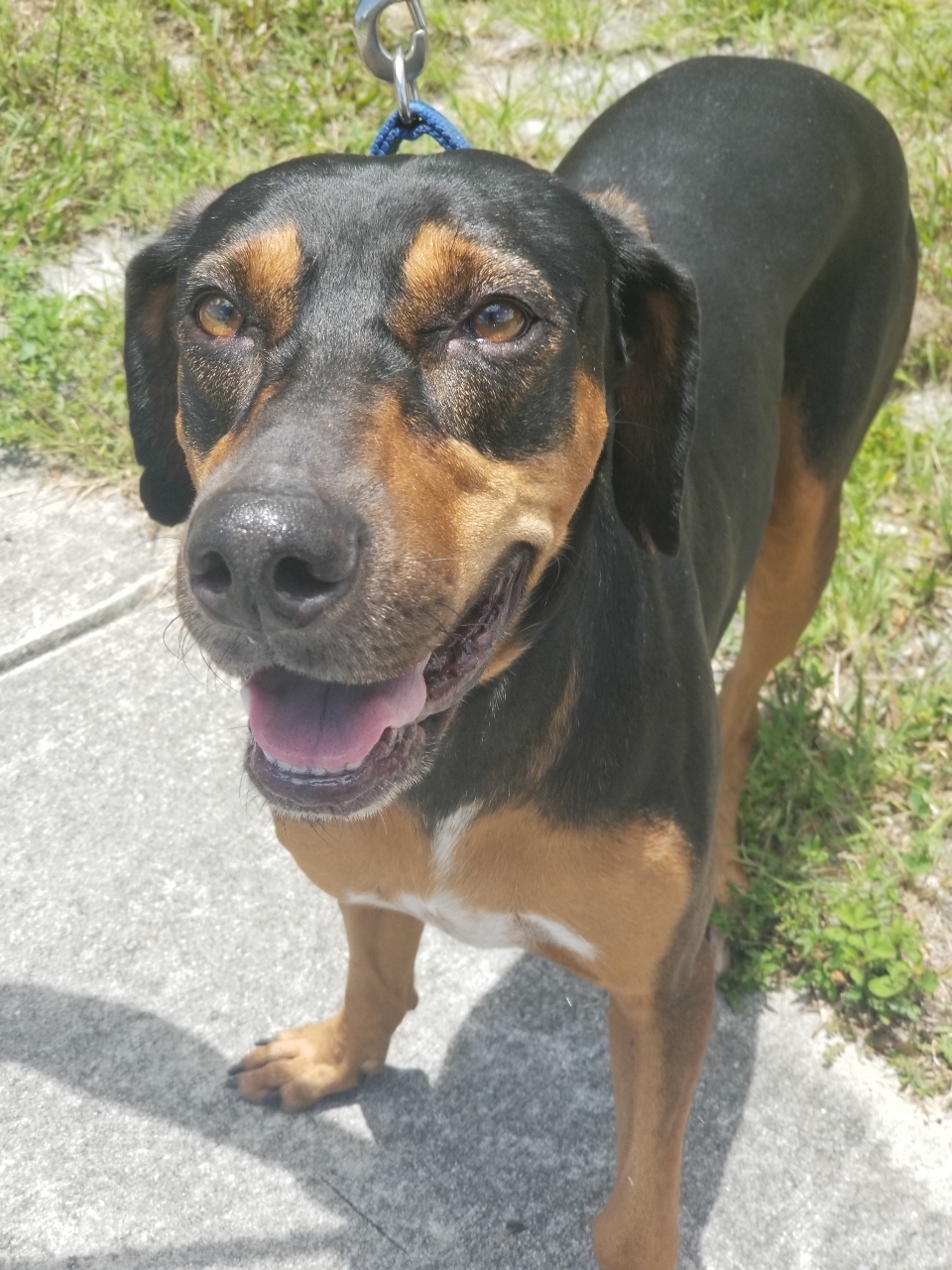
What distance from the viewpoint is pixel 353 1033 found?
2969mm

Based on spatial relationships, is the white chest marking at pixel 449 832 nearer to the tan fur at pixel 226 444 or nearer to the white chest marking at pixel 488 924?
the white chest marking at pixel 488 924

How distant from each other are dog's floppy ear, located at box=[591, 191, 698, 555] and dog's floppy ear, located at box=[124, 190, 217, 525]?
82 centimetres

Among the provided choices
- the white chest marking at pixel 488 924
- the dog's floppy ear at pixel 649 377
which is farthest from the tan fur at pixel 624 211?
the white chest marking at pixel 488 924

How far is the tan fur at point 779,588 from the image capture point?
3.42 m

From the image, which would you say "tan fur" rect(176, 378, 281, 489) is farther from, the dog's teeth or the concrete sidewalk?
the concrete sidewalk

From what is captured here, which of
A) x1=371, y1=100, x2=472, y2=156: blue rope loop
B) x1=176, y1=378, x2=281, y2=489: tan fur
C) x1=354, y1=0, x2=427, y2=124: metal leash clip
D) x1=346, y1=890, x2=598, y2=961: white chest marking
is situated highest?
x1=354, y1=0, x2=427, y2=124: metal leash clip

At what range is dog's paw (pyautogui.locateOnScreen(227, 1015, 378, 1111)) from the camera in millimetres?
3002

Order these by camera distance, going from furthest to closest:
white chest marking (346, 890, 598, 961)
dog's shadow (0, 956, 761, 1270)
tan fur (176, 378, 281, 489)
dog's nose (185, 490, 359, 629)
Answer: dog's shadow (0, 956, 761, 1270) < white chest marking (346, 890, 598, 961) < tan fur (176, 378, 281, 489) < dog's nose (185, 490, 359, 629)

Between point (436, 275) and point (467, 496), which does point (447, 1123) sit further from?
point (436, 275)

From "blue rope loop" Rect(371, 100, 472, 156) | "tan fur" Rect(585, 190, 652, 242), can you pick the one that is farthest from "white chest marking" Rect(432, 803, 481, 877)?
"blue rope loop" Rect(371, 100, 472, 156)

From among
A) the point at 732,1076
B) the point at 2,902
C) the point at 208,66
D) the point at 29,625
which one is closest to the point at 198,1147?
the point at 2,902

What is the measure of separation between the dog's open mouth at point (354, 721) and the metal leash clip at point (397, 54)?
4.37 ft

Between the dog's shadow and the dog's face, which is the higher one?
the dog's face

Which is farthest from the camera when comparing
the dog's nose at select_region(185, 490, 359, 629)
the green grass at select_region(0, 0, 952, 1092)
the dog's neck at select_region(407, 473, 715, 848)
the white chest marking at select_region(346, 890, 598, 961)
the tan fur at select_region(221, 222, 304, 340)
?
the green grass at select_region(0, 0, 952, 1092)
